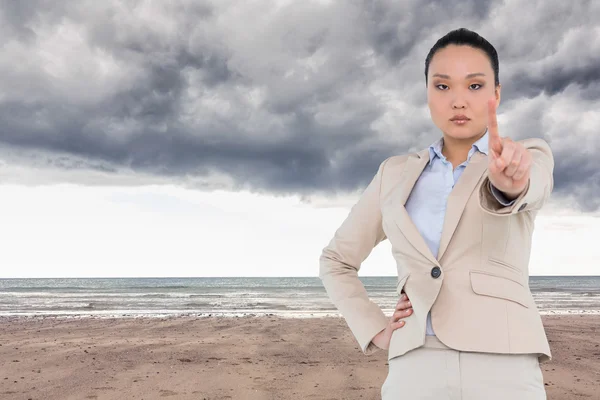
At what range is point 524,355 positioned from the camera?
1425 millimetres

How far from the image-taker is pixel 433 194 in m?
1.63

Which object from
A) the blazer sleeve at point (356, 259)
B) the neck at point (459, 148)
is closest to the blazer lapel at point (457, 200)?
the neck at point (459, 148)

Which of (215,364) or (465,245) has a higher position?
(465,245)

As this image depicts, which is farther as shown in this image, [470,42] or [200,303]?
[200,303]

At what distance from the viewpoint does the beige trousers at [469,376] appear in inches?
54.6

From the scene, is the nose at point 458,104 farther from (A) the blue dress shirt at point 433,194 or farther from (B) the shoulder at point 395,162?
(B) the shoulder at point 395,162

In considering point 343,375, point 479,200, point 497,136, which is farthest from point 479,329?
point 343,375

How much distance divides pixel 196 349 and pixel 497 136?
868cm

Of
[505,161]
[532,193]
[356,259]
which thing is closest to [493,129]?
[505,161]

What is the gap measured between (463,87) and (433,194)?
33cm

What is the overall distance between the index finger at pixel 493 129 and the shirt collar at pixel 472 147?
33 centimetres

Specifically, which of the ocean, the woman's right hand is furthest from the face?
the ocean

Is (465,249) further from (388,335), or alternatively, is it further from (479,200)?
(388,335)

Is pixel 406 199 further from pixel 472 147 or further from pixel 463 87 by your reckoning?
pixel 463 87
